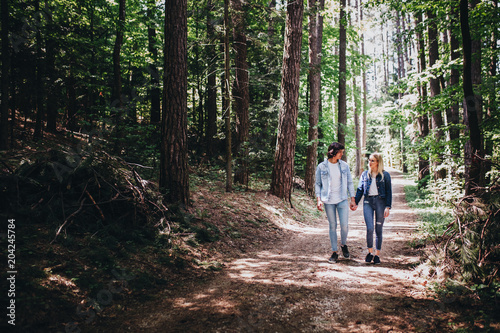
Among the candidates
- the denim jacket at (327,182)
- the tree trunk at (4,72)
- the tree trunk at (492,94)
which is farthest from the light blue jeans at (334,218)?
the tree trunk at (4,72)

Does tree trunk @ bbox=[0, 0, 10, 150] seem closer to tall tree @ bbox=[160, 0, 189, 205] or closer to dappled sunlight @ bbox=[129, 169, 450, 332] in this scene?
tall tree @ bbox=[160, 0, 189, 205]

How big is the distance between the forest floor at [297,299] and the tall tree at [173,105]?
6.53ft

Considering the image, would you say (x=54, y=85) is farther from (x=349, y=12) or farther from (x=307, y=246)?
(x=349, y=12)

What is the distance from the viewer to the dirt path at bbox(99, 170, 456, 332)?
10.2 ft

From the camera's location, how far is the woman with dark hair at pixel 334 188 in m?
5.45

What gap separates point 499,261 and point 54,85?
40.4 feet

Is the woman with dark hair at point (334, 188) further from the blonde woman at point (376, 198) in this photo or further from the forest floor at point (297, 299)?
the forest floor at point (297, 299)

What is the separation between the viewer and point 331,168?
551 cm

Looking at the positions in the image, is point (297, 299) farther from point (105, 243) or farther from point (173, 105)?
point (173, 105)

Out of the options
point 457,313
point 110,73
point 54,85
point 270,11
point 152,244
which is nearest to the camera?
point 457,313

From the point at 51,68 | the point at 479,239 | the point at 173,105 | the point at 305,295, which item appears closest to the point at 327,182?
the point at 305,295

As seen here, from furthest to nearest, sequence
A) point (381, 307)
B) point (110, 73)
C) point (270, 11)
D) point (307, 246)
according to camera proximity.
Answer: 1. point (110, 73)
2. point (270, 11)
3. point (307, 246)
4. point (381, 307)

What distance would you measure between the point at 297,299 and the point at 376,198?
2.72 metres

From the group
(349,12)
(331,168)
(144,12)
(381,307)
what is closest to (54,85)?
(144,12)
